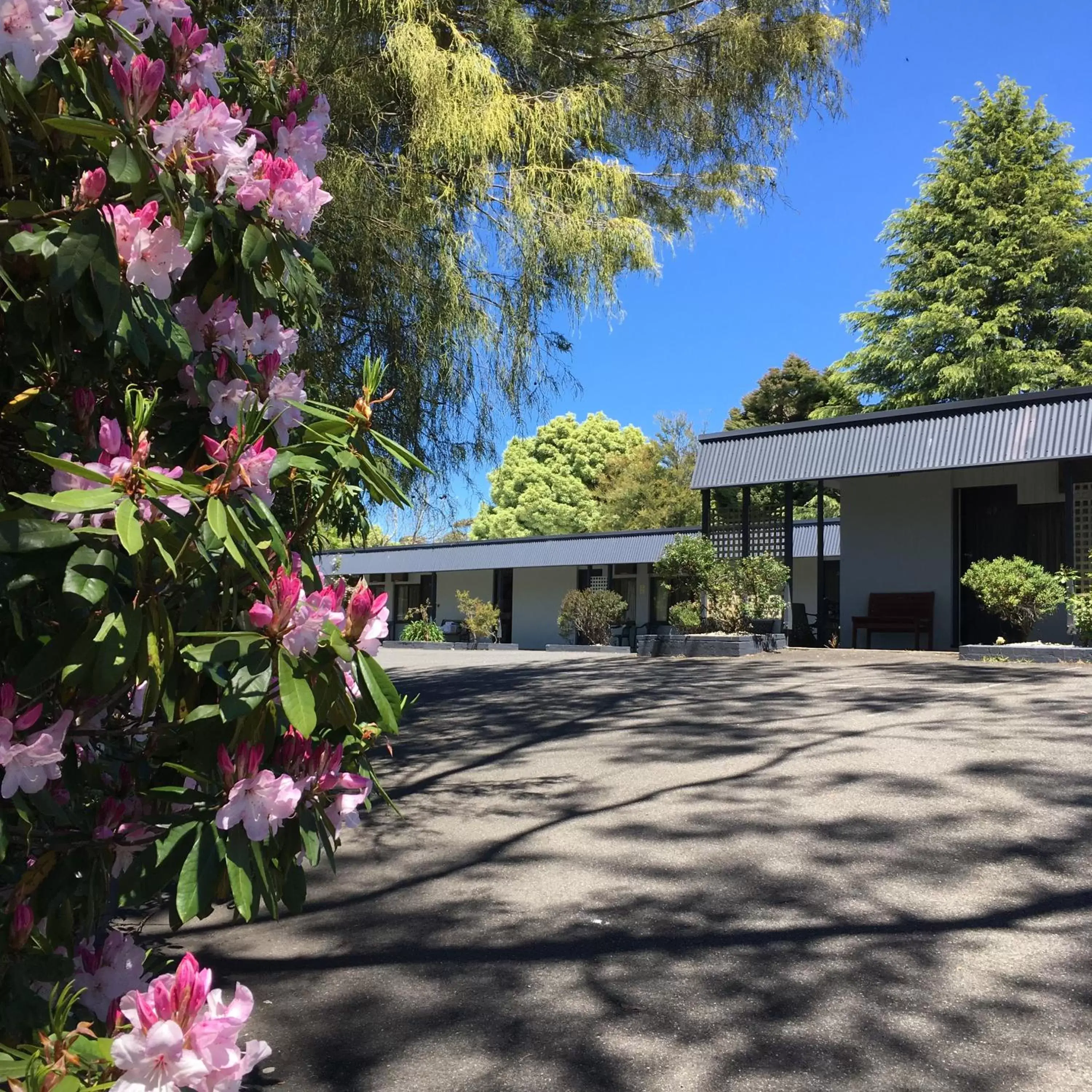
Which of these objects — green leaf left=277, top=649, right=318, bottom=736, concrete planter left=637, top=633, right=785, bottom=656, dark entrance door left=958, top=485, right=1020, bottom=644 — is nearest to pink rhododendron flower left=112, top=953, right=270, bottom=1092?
green leaf left=277, top=649, right=318, bottom=736

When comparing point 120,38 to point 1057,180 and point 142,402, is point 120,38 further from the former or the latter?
point 1057,180

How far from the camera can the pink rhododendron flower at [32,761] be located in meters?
1.61

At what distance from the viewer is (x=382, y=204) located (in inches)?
273

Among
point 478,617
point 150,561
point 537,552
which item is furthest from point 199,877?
point 537,552

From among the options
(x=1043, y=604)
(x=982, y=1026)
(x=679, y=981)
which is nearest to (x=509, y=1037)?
(x=679, y=981)

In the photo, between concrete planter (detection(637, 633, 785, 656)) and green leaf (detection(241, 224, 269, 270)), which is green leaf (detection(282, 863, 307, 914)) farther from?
concrete planter (detection(637, 633, 785, 656))

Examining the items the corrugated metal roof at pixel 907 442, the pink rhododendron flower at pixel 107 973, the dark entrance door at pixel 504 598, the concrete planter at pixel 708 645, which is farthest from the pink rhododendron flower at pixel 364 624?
the dark entrance door at pixel 504 598

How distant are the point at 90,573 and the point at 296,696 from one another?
0.36m

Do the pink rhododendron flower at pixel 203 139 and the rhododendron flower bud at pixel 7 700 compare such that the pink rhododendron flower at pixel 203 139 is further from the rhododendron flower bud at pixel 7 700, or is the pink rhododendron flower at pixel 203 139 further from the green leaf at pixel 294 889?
the green leaf at pixel 294 889

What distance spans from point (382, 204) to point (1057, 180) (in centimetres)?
2817

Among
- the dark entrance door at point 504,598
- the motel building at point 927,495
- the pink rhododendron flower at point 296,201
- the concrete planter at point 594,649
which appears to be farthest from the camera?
the dark entrance door at point 504,598

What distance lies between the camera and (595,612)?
25594mm

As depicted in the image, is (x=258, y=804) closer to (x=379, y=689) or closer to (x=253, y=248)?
(x=379, y=689)

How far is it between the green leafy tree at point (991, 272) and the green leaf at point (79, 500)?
95.8 feet
